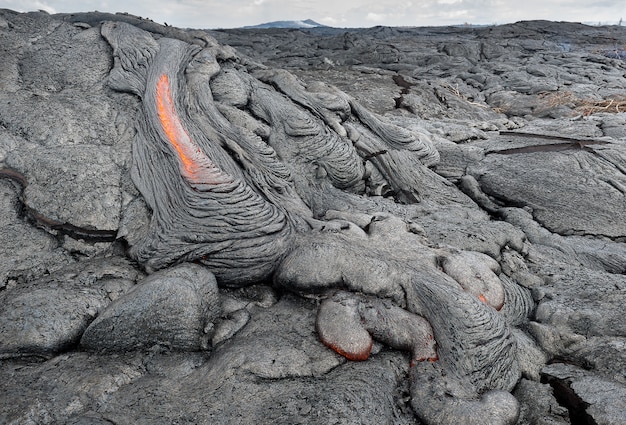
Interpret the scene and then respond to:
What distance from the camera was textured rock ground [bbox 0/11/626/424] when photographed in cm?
424

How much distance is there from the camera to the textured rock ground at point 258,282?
4.24 meters

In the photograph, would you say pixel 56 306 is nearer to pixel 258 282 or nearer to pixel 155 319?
pixel 155 319

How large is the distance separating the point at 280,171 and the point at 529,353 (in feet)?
15.3

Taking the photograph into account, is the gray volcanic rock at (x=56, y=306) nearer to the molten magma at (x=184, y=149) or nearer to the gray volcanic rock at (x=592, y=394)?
the molten magma at (x=184, y=149)

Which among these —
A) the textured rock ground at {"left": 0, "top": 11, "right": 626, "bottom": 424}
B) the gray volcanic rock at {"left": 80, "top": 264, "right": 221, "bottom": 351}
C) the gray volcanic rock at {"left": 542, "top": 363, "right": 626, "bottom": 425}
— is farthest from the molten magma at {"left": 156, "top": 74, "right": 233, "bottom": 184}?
the gray volcanic rock at {"left": 542, "top": 363, "right": 626, "bottom": 425}

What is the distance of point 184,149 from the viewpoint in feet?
21.6

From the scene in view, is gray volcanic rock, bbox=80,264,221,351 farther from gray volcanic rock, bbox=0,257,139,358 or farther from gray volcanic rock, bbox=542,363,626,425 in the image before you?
gray volcanic rock, bbox=542,363,626,425

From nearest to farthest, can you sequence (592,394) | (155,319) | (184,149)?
(592,394) < (155,319) < (184,149)

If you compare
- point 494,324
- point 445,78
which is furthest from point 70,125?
point 445,78

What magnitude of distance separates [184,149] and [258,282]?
2.40 meters

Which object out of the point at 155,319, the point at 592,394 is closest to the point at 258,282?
the point at 155,319

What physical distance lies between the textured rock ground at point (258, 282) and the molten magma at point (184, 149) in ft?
1.53

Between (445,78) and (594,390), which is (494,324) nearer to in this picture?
(594,390)

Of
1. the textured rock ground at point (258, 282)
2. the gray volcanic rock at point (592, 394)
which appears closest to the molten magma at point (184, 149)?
the textured rock ground at point (258, 282)
